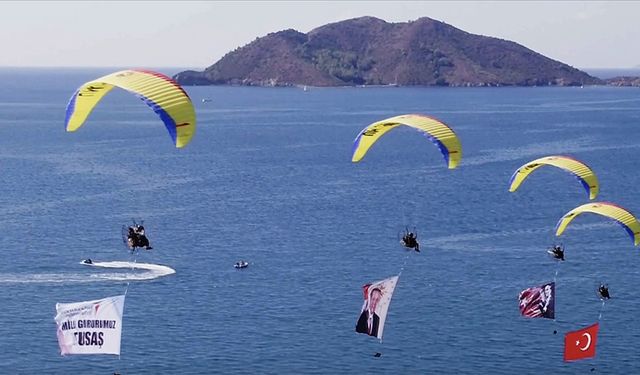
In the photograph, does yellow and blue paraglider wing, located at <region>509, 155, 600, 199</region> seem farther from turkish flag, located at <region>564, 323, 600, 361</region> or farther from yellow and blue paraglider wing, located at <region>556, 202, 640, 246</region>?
turkish flag, located at <region>564, 323, 600, 361</region>

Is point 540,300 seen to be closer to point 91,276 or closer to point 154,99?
point 154,99

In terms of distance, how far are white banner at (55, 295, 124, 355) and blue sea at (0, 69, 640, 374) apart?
2361cm

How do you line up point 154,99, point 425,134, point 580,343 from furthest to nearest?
point 425,134, point 580,343, point 154,99

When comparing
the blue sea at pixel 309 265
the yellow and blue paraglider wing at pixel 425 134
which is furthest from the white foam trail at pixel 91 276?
the yellow and blue paraglider wing at pixel 425 134

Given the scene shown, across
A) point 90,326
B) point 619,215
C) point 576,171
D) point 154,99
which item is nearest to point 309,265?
point 576,171

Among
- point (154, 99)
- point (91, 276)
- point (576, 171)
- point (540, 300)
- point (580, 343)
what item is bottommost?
point (91, 276)

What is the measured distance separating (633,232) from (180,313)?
1333 inches

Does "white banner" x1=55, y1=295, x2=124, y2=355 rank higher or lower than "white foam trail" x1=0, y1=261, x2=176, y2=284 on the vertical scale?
higher

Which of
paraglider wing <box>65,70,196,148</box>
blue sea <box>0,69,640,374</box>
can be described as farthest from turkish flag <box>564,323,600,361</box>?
paraglider wing <box>65,70,196,148</box>

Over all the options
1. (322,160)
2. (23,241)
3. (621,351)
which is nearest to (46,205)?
(23,241)

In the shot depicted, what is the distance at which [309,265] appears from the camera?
88.4m

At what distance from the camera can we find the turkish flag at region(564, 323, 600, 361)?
1933 inches

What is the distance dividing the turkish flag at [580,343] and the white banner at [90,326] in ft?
71.9

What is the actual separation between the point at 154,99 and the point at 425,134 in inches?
597
